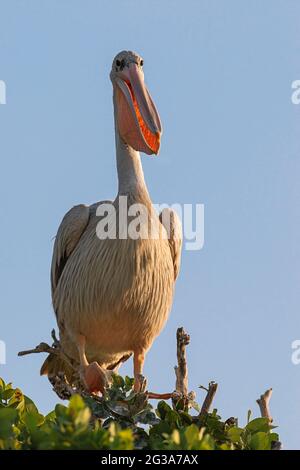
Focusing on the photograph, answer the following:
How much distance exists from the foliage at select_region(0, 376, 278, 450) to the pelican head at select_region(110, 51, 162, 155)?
7.22 feet

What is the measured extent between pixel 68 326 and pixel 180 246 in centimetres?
114

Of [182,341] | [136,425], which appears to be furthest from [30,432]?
[182,341]

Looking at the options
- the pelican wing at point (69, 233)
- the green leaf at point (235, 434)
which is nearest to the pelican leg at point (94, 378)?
the pelican wing at point (69, 233)

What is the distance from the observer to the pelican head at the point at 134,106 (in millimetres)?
7488

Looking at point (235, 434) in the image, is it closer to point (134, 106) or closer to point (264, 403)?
point (264, 403)

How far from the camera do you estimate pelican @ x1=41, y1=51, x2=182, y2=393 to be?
24.3ft

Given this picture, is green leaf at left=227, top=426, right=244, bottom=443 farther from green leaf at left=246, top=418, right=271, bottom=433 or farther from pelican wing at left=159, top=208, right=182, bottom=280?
pelican wing at left=159, top=208, right=182, bottom=280

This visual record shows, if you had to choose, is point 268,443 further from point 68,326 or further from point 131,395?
point 68,326

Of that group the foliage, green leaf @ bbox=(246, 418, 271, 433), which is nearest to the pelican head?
the foliage

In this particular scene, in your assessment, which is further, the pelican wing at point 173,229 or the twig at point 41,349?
the pelican wing at point 173,229

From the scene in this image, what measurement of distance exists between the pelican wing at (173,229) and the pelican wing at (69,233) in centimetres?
61

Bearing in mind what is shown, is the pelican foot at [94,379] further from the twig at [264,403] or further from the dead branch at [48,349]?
the twig at [264,403]

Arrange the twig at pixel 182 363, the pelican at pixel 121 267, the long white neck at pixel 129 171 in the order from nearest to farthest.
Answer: the twig at pixel 182 363 < the pelican at pixel 121 267 < the long white neck at pixel 129 171

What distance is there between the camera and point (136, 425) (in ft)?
18.1
